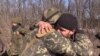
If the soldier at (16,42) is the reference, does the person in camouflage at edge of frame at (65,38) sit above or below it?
above

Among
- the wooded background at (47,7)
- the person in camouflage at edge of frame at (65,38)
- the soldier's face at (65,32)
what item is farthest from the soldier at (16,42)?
the wooded background at (47,7)

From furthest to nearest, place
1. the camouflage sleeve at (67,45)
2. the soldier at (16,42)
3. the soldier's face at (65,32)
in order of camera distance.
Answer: the soldier at (16,42), the soldier's face at (65,32), the camouflage sleeve at (67,45)

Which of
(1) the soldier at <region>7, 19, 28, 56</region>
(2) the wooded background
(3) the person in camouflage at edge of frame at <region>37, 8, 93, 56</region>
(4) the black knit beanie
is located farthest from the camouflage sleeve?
(2) the wooded background

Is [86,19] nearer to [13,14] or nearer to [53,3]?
[53,3]

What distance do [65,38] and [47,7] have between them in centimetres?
1159

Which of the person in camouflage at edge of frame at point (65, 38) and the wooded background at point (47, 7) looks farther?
the wooded background at point (47, 7)

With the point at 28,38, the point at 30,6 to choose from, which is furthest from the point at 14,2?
the point at 28,38

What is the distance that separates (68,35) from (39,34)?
28 cm

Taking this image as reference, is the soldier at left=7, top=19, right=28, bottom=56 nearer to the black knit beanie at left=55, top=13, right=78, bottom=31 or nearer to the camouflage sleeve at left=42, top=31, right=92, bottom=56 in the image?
the camouflage sleeve at left=42, top=31, right=92, bottom=56

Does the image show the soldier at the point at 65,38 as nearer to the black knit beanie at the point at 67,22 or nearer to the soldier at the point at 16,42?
the black knit beanie at the point at 67,22

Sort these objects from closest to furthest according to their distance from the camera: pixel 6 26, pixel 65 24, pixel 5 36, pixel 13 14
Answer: pixel 65 24 < pixel 5 36 < pixel 6 26 < pixel 13 14

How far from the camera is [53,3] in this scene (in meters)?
16.3

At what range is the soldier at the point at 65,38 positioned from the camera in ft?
12.6

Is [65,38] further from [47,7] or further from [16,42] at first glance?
[47,7]
